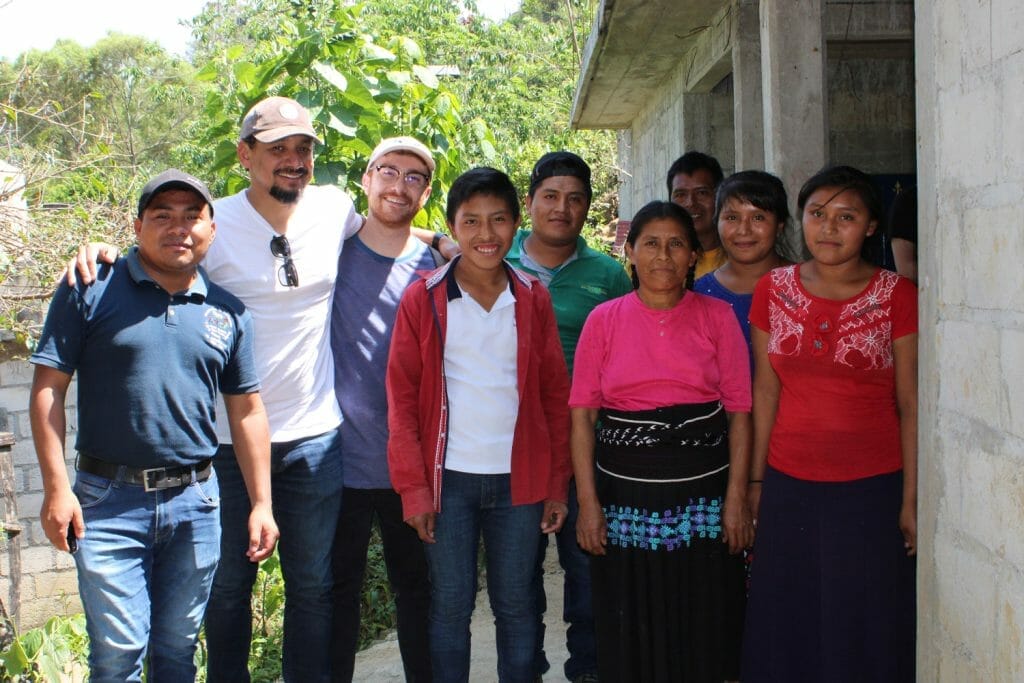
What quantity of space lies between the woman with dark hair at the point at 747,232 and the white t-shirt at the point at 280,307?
131cm

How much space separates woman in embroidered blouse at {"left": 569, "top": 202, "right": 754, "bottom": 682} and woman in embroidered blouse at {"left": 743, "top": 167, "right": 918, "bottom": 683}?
0.45ft

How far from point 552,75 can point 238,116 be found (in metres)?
17.0

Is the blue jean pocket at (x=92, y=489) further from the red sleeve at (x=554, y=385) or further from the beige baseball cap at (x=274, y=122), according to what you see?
the red sleeve at (x=554, y=385)

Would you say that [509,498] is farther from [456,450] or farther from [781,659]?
[781,659]

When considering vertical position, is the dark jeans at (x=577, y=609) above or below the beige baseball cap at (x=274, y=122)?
below

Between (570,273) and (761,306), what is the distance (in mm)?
916

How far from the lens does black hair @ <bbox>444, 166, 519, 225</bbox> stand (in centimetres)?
315

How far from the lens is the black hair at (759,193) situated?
10.7 ft

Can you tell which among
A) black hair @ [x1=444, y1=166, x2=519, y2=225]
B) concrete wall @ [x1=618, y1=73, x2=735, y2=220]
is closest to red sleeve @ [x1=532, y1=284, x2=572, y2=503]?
black hair @ [x1=444, y1=166, x2=519, y2=225]

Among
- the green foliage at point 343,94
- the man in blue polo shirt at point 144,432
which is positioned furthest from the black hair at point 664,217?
the green foliage at point 343,94

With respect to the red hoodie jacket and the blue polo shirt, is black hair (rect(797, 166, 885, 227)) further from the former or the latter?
the blue polo shirt

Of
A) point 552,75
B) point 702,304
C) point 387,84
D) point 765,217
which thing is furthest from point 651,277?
point 552,75

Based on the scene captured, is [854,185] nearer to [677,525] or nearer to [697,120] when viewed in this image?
[677,525]

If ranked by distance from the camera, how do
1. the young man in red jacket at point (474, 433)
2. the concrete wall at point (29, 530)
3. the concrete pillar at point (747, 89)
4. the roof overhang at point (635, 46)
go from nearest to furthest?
the young man in red jacket at point (474, 433) < the concrete pillar at point (747, 89) < the roof overhang at point (635, 46) < the concrete wall at point (29, 530)
